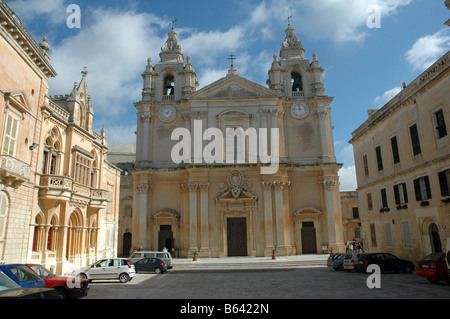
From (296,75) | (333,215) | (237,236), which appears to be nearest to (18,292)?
(237,236)

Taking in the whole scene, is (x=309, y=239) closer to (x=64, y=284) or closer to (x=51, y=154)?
(x=51, y=154)

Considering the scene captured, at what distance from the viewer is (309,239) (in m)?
32.8

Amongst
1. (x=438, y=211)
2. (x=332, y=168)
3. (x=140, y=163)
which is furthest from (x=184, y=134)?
(x=438, y=211)

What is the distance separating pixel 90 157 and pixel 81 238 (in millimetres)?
5314

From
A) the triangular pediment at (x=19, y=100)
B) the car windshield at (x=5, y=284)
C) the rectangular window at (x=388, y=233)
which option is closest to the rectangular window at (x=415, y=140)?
the rectangular window at (x=388, y=233)

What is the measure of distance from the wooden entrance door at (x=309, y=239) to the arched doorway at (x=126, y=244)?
62.6ft

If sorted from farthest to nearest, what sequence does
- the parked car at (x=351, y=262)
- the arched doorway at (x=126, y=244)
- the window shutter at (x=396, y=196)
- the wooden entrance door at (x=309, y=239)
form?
the arched doorway at (x=126, y=244), the wooden entrance door at (x=309, y=239), the window shutter at (x=396, y=196), the parked car at (x=351, y=262)

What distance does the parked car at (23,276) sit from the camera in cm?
1047

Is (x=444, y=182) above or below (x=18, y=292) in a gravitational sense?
above

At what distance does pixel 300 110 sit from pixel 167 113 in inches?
534

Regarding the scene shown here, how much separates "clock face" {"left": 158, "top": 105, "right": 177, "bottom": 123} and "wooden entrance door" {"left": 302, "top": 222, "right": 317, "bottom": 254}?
16853mm

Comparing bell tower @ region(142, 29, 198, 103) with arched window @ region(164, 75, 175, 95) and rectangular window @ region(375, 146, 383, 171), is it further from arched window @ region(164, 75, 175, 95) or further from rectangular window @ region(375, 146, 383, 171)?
rectangular window @ region(375, 146, 383, 171)

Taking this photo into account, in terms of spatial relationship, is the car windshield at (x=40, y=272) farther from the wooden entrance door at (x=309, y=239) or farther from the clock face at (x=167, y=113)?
the wooden entrance door at (x=309, y=239)
